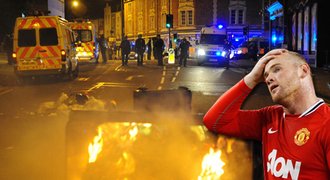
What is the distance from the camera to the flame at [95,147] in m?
3.43

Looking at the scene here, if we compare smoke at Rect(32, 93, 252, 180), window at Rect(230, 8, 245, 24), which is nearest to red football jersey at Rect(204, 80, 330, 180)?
smoke at Rect(32, 93, 252, 180)

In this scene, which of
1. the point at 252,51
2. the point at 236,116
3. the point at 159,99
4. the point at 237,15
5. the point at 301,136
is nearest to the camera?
the point at 301,136

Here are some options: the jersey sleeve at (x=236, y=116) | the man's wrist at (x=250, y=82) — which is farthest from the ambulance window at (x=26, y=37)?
the man's wrist at (x=250, y=82)

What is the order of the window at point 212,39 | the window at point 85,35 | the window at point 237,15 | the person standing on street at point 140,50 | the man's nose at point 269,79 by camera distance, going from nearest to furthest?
the man's nose at point 269,79 < the person standing on street at point 140,50 < the window at point 85,35 < the window at point 212,39 < the window at point 237,15

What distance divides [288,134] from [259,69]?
16.1 inches

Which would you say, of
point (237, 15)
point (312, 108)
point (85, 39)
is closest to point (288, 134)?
point (312, 108)

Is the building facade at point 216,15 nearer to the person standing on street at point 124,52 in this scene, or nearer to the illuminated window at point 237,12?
the illuminated window at point 237,12

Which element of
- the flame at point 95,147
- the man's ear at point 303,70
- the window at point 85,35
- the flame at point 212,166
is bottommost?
the flame at point 212,166

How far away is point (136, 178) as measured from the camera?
356 centimetres

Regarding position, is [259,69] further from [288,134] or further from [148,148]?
[148,148]

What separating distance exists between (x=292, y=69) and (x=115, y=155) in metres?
1.79

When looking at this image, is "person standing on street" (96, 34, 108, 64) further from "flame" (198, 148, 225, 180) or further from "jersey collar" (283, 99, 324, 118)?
"jersey collar" (283, 99, 324, 118)

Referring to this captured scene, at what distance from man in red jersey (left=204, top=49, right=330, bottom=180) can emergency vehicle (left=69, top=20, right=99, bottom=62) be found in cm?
2893

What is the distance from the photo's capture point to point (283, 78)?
2.06 metres
